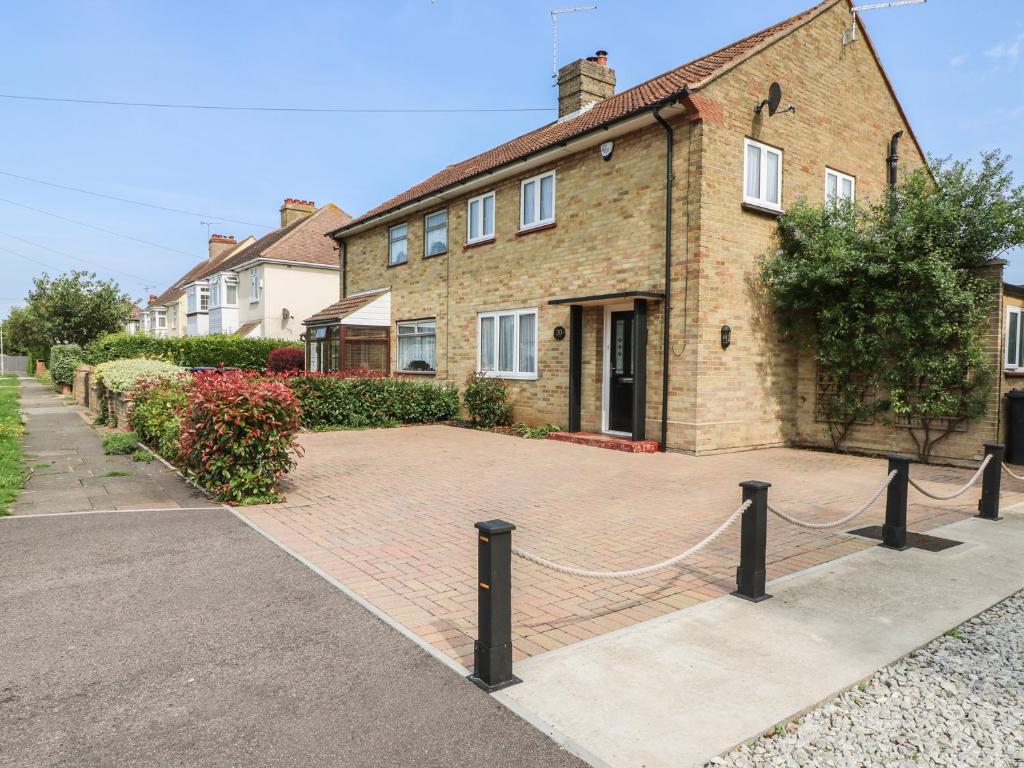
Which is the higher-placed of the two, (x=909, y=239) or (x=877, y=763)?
(x=909, y=239)

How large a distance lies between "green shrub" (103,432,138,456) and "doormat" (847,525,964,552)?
10.1 m

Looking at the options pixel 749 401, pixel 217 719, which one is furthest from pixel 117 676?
pixel 749 401

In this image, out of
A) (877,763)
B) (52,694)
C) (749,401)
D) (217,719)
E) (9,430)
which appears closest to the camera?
(877,763)

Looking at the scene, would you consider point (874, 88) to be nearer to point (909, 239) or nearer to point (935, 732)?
point (909, 239)

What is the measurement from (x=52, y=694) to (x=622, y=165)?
10.9 meters

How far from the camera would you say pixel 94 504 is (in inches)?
266

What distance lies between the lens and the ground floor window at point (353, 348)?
18.0m

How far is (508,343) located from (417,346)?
13.0 feet

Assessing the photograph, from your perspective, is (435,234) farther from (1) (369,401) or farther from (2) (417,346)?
(1) (369,401)

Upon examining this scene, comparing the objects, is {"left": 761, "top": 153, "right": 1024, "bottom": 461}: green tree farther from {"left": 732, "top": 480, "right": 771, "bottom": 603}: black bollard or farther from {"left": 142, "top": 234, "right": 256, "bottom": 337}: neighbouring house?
{"left": 142, "top": 234, "right": 256, "bottom": 337}: neighbouring house

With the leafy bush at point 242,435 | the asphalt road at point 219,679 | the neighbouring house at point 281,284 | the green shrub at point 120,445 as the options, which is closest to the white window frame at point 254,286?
the neighbouring house at point 281,284

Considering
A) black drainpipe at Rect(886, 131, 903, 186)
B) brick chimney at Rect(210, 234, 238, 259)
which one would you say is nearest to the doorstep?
black drainpipe at Rect(886, 131, 903, 186)

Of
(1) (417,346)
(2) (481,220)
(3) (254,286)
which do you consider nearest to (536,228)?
(2) (481,220)

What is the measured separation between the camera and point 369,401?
14.4 m
